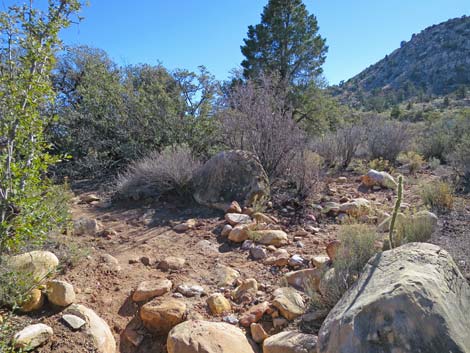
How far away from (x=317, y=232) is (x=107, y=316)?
2600mm

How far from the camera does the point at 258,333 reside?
7.55 feet

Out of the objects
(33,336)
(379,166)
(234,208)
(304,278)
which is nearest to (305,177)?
(234,208)

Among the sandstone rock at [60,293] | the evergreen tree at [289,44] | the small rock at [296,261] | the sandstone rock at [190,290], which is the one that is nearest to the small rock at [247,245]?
the small rock at [296,261]

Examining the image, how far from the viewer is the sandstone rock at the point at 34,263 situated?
2442 millimetres

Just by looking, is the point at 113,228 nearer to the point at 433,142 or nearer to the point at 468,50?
the point at 433,142

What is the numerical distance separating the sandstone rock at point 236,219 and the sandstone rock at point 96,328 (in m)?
2.09

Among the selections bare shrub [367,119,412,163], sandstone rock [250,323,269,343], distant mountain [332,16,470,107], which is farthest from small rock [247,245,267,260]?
distant mountain [332,16,470,107]

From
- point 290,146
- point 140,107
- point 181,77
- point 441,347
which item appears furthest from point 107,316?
point 181,77

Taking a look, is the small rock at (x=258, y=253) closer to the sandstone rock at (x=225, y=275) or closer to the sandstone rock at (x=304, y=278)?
the sandstone rock at (x=225, y=275)

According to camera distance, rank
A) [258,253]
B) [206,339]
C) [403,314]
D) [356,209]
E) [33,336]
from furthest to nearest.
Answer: [356,209] < [258,253] < [206,339] < [33,336] < [403,314]

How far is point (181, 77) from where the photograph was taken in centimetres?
784

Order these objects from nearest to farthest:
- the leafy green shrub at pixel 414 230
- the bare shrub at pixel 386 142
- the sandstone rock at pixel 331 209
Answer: the leafy green shrub at pixel 414 230 < the sandstone rock at pixel 331 209 < the bare shrub at pixel 386 142

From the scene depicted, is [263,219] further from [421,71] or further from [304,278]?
[421,71]

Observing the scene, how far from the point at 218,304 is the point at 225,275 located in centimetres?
49
